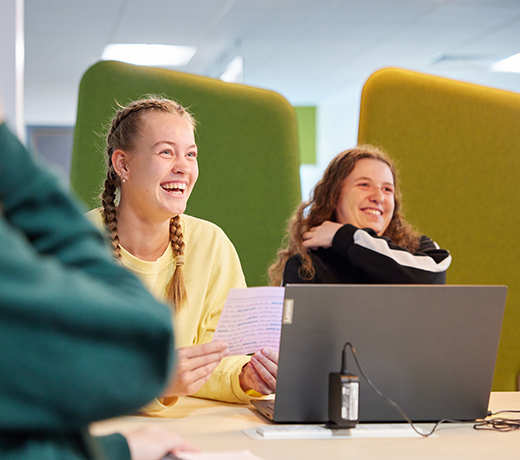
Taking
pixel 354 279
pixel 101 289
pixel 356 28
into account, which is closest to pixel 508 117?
pixel 354 279

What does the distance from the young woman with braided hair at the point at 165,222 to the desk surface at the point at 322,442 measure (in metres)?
0.37

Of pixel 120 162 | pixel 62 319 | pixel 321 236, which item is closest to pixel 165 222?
pixel 120 162

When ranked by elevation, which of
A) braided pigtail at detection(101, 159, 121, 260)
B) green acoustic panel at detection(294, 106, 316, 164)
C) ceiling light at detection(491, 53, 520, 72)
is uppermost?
ceiling light at detection(491, 53, 520, 72)

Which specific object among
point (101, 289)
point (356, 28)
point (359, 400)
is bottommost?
point (359, 400)

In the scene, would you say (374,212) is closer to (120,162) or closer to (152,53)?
(120,162)

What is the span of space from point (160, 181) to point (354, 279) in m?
0.86

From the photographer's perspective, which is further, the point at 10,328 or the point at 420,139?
the point at 420,139

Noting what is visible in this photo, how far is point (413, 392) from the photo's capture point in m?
1.06

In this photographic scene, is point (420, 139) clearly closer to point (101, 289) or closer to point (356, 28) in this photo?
point (101, 289)

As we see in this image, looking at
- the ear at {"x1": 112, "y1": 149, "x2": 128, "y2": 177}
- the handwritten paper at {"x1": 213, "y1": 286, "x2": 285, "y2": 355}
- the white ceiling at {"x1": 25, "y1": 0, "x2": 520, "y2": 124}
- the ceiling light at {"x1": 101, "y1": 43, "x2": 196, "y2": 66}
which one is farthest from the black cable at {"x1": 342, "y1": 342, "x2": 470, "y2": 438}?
the ceiling light at {"x1": 101, "y1": 43, "x2": 196, "y2": 66}

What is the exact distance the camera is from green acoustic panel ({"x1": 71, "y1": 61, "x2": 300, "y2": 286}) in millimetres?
2121

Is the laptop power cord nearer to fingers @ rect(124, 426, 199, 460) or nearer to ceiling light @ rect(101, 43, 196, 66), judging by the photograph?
fingers @ rect(124, 426, 199, 460)

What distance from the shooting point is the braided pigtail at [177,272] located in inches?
57.9

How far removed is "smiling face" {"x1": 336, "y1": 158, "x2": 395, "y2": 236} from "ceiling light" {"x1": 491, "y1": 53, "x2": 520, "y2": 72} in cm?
474
